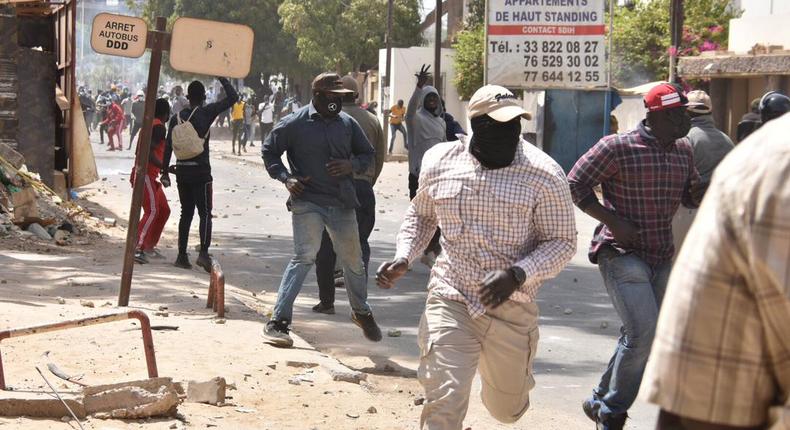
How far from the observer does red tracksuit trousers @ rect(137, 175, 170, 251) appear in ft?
40.7

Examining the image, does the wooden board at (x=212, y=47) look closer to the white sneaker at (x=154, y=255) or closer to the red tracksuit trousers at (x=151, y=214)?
the red tracksuit trousers at (x=151, y=214)

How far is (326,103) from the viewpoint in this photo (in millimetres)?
8445

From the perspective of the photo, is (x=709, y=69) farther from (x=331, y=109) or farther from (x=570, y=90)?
(x=331, y=109)

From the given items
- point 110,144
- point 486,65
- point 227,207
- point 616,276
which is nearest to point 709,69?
point 486,65

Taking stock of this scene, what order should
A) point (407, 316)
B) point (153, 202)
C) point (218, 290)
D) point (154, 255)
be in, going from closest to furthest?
point (218, 290)
point (407, 316)
point (153, 202)
point (154, 255)

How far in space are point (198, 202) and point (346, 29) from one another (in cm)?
4302

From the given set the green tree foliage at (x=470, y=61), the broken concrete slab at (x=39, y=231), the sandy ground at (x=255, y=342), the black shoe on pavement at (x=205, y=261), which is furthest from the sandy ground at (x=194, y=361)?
the green tree foliage at (x=470, y=61)

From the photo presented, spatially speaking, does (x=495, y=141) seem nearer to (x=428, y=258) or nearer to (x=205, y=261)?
(x=205, y=261)

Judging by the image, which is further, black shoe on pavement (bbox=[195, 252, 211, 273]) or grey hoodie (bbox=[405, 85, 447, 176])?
grey hoodie (bbox=[405, 85, 447, 176])

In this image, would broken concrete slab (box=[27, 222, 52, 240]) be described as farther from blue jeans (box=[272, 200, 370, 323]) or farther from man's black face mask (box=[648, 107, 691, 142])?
man's black face mask (box=[648, 107, 691, 142])

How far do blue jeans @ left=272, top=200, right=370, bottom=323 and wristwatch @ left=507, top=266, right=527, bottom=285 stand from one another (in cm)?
356

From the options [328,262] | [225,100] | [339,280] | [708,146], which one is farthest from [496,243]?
[225,100]

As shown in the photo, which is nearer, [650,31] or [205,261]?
[205,261]

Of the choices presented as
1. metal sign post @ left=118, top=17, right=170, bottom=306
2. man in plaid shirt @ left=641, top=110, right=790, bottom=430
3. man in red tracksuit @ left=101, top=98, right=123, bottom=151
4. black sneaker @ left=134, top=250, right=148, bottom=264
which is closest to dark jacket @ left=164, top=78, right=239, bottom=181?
black sneaker @ left=134, top=250, right=148, bottom=264
